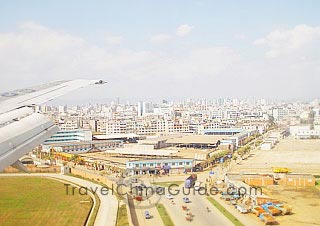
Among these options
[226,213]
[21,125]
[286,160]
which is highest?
[21,125]

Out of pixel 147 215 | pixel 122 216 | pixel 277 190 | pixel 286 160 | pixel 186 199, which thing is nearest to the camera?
pixel 122 216

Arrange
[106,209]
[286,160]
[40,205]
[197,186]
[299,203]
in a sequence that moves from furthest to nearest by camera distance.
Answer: [286,160] < [197,186] < [299,203] < [40,205] < [106,209]

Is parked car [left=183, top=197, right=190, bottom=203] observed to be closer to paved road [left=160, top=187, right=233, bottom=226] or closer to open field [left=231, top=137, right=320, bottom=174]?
paved road [left=160, top=187, right=233, bottom=226]

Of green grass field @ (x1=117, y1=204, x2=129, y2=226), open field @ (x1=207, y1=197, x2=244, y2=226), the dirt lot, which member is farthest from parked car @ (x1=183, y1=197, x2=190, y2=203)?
the dirt lot

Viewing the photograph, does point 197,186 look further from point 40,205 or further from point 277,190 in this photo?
point 40,205

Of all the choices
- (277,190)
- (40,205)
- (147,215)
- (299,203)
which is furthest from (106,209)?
(277,190)

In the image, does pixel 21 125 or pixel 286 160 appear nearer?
pixel 21 125

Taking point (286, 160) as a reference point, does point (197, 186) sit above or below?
below

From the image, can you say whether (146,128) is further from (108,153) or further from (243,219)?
(243,219)
